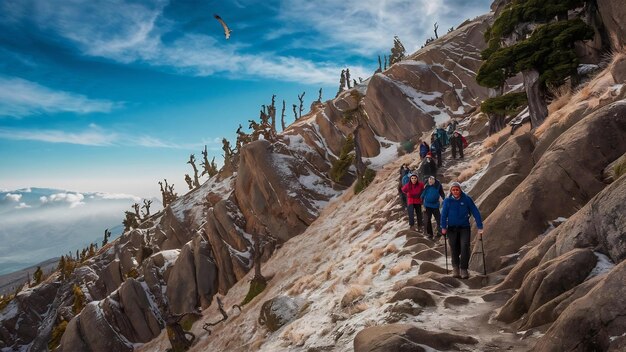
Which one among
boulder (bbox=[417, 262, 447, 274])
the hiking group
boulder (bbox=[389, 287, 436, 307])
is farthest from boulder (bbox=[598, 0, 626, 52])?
boulder (bbox=[389, 287, 436, 307])

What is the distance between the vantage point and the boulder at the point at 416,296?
830 centimetres

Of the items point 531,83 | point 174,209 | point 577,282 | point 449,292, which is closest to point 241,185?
point 174,209

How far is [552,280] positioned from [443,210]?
3.68 meters

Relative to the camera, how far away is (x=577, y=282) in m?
5.99

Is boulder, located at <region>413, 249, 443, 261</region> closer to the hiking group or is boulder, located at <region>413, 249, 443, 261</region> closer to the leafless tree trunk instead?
the hiking group

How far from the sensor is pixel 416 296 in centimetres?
845

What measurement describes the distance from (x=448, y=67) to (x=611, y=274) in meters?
56.0

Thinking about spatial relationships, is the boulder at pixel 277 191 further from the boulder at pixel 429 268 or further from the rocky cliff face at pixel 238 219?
the boulder at pixel 429 268

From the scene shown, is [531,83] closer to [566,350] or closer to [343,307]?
[343,307]

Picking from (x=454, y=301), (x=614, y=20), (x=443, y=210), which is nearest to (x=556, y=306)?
(x=454, y=301)

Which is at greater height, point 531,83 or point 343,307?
point 531,83

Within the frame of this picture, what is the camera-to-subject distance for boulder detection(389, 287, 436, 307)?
327 inches

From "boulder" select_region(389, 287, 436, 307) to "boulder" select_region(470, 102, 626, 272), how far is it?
251 cm

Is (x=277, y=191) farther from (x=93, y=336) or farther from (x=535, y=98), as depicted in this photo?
(x=535, y=98)
